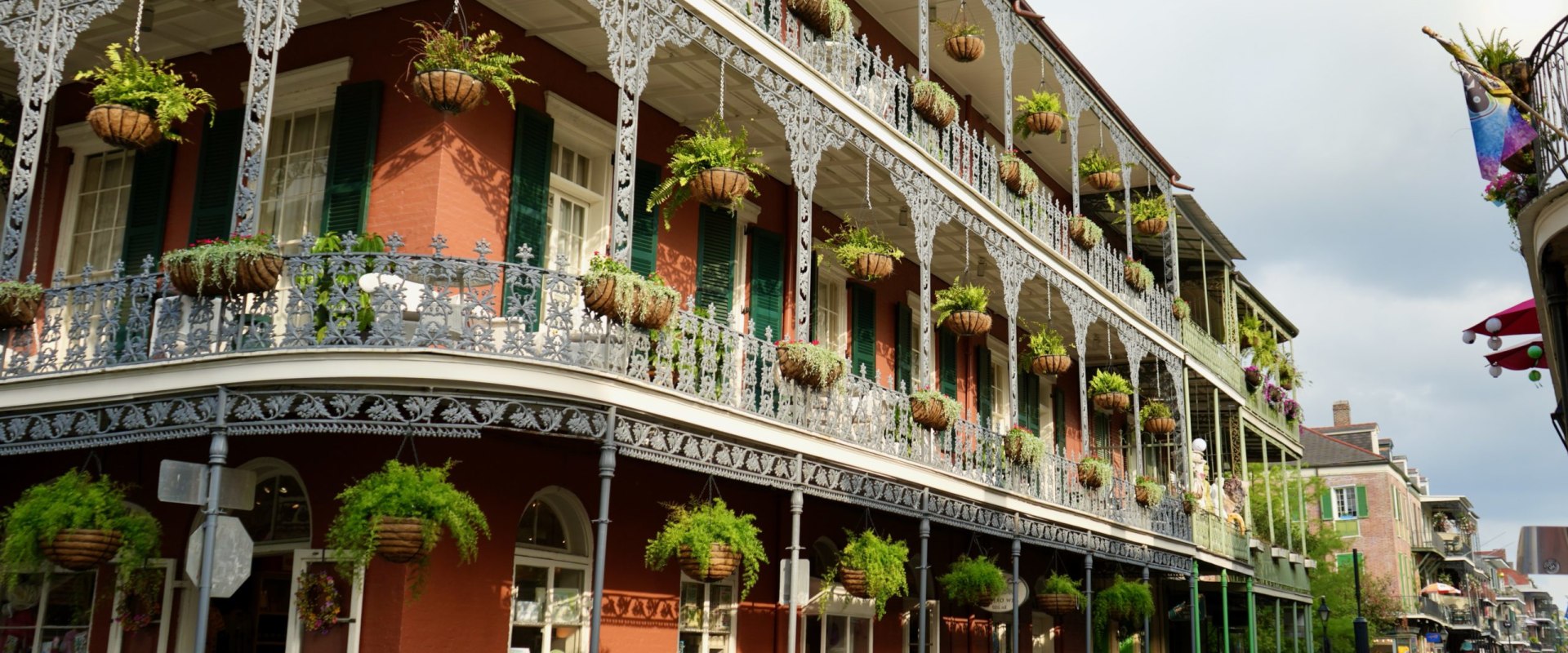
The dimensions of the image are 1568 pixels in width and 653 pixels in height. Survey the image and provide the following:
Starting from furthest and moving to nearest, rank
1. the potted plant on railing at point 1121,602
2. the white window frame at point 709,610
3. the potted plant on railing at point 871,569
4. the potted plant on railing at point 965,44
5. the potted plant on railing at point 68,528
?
the potted plant on railing at point 1121,602, the potted plant on railing at point 965,44, the potted plant on railing at point 871,569, the white window frame at point 709,610, the potted plant on railing at point 68,528

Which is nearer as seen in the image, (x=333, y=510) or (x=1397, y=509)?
(x=333, y=510)

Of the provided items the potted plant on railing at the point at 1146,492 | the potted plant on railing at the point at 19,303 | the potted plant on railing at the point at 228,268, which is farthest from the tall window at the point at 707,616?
the potted plant on railing at the point at 1146,492

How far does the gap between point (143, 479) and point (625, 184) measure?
4921 millimetres

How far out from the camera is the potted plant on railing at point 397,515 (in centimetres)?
875

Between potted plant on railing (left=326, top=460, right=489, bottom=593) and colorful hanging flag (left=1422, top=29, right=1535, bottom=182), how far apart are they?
23.5ft

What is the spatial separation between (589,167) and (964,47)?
5.68 metres

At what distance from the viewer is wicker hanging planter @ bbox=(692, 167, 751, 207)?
1124 cm

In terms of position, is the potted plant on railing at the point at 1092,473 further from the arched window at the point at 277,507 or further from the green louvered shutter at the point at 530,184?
the arched window at the point at 277,507

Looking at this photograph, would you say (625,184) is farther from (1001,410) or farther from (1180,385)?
(1180,385)

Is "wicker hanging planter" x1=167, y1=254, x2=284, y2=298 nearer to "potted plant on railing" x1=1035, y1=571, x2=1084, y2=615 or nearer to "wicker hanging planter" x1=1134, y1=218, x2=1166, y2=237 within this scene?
"potted plant on railing" x1=1035, y1=571, x2=1084, y2=615

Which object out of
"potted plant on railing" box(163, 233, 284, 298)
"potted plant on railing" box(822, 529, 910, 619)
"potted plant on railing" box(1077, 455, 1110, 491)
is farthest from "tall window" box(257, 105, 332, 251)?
"potted plant on railing" box(1077, 455, 1110, 491)

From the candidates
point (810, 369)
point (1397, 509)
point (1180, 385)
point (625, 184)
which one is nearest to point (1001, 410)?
point (1180, 385)

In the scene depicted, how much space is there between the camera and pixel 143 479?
1116 cm

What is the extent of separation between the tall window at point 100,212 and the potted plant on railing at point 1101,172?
43.3ft
